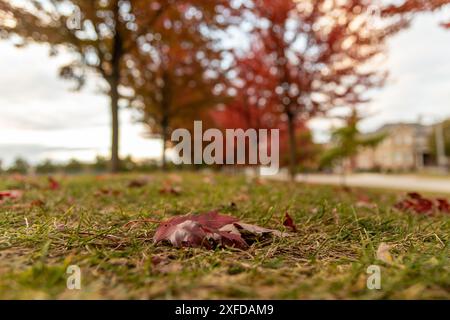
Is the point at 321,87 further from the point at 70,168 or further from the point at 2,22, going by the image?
the point at 70,168

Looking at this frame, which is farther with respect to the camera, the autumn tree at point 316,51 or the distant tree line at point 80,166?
the distant tree line at point 80,166

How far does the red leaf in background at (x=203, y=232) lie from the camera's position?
4.30ft

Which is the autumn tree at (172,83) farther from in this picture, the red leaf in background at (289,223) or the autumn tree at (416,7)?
the red leaf in background at (289,223)

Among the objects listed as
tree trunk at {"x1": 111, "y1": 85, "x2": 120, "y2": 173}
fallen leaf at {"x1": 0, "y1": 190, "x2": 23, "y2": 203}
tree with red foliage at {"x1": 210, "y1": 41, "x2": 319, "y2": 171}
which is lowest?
fallen leaf at {"x1": 0, "y1": 190, "x2": 23, "y2": 203}

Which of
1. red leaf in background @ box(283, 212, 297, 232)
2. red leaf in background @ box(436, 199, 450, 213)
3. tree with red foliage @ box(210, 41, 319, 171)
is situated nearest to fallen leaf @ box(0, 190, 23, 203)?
red leaf in background @ box(283, 212, 297, 232)

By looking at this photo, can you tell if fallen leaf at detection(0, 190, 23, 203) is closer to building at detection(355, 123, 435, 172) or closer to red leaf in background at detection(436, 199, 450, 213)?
red leaf in background at detection(436, 199, 450, 213)

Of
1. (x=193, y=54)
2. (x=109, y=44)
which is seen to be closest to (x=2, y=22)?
(x=109, y=44)

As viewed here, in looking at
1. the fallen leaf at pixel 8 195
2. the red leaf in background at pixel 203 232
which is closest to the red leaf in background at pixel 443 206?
the red leaf in background at pixel 203 232

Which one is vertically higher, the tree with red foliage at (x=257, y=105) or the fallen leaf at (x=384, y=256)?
the tree with red foliage at (x=257, y=105)

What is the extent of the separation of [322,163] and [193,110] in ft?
22.9

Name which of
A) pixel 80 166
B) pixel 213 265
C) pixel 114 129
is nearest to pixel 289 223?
pixel 213 265

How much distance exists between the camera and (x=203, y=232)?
1.34 meters

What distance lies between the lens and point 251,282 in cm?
98

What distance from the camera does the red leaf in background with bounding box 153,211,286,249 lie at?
1311mm
